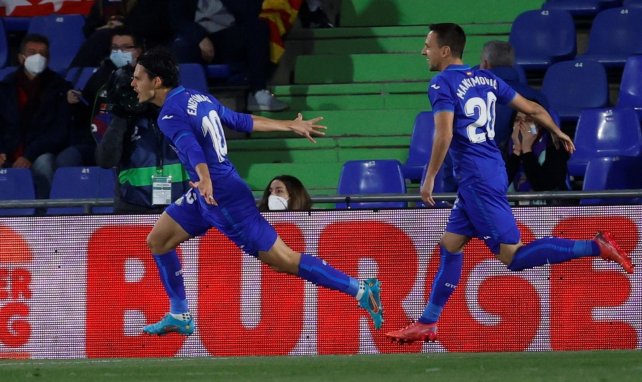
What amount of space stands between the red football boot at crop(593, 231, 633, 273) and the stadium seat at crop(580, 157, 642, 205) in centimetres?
240

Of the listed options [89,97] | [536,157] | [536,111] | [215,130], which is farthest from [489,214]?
[89,97]

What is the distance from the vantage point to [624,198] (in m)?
9.98

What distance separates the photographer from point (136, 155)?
10297 millimetres

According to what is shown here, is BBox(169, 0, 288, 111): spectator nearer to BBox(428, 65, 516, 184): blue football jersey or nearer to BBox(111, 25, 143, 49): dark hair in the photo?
BBox(111, 25, 143, 49): dark hair

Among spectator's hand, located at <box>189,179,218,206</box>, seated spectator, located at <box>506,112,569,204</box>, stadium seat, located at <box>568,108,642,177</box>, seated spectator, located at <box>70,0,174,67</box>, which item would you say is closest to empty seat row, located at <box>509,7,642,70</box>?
stadium seat, located at <box>568,108,642,177</box>

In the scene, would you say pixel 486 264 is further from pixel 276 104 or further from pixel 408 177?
pixel 276 104

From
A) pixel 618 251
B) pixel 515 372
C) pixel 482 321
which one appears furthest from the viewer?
pixel 482 321

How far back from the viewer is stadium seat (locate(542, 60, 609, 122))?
12.8 meters

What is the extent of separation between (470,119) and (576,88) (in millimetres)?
4190

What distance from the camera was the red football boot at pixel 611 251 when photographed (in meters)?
8.98

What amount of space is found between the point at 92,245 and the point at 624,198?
3728 millimetres

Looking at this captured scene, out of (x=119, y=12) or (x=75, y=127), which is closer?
(x=75, y=127)

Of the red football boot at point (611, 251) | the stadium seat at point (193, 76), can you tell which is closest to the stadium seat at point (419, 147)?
the stadium seat at point (193, 76)

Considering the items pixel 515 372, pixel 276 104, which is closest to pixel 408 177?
pixel 276 104
